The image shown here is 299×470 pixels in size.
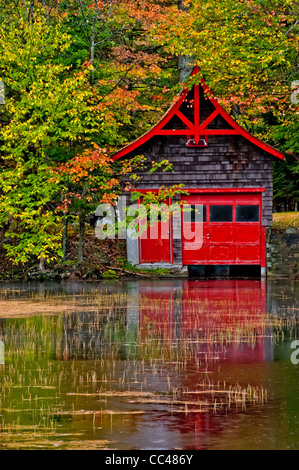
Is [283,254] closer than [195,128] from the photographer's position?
No

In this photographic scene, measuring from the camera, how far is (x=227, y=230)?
32969 millimetres

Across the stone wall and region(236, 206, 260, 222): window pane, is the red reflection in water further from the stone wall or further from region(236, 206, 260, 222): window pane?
region(236, 206, 260, 222): window pane

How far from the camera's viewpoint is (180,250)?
108ft

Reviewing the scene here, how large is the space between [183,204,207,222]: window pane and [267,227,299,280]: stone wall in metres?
2.70

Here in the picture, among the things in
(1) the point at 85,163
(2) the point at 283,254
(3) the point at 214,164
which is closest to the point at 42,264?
(1) the point at 85,163

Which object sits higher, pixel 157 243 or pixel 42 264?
pixel 157 243

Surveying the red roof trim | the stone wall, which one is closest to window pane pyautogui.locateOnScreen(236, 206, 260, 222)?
the red roof trim

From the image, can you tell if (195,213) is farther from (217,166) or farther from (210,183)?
(217,166)

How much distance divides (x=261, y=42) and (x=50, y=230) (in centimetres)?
1101

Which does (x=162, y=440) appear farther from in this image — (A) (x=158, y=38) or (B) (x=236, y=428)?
(A) (x=158, y=38)

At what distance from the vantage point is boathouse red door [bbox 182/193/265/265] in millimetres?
32812

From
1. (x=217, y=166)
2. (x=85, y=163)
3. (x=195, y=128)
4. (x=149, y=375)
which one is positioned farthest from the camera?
(x=217, y=166)

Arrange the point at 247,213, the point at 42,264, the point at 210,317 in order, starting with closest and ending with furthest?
the point at 210,317
the point at 42,264
the point at 247,213

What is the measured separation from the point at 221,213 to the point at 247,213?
3.36 feet
